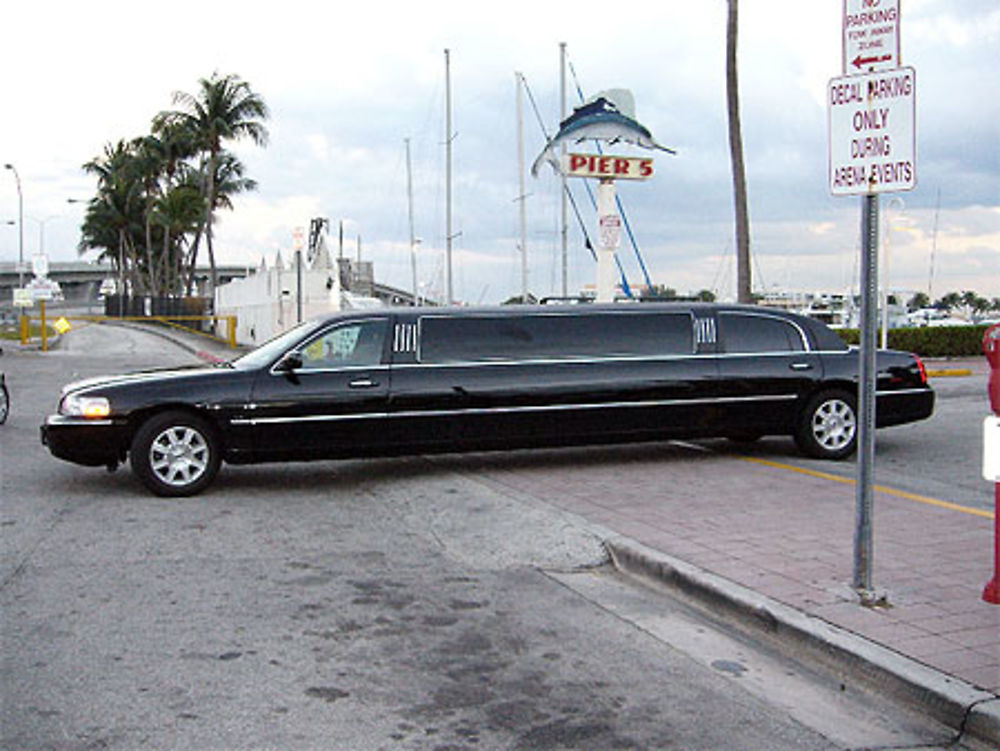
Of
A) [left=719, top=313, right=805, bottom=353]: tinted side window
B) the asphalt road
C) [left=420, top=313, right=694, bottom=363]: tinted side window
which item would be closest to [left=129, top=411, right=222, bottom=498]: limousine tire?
the asphalt road

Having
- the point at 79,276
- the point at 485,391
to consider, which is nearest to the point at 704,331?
the point at 485,391

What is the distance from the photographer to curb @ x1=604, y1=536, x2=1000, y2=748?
4203 mm

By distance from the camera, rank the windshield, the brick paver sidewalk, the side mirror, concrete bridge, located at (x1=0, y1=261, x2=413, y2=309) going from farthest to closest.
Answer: concrete bridge, located at (x1=0, y1=261, x2=413, y2=309) → the windshield → the side mirror → the brick paver sidewalk

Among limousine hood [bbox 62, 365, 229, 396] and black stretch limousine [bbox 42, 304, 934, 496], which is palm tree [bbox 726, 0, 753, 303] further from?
limousine hood [bbox 62, 365, 229, 396]

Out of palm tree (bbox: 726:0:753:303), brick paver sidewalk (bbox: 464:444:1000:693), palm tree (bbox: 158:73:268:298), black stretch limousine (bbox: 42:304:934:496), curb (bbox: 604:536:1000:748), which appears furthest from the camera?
palm tree (bbox: 158:73:268:298)

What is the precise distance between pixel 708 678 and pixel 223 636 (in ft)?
8.00

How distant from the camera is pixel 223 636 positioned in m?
5.34

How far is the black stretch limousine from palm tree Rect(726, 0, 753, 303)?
34.4 feet

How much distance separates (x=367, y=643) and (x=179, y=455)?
4.39 meters

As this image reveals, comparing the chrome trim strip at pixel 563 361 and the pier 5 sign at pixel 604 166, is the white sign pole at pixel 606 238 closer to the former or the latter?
the pier 5 sign at pixel 604 166

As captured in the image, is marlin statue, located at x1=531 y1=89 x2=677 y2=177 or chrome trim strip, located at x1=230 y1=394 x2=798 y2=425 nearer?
chrome trim strip, located at x1=230 y1=394 x2=798 y2=425

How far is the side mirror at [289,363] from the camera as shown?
934 cm

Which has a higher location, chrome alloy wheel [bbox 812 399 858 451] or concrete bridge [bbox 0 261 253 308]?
concrete bridge [bbox 0 261 253 308]

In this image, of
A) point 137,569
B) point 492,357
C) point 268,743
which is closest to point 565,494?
point 492,357
